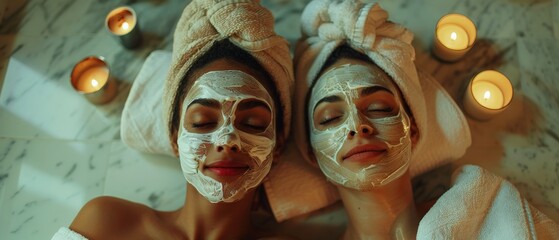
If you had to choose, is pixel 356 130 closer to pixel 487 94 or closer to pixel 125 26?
pixel 487 94

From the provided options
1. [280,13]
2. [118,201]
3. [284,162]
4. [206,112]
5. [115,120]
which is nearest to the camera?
[206,112]

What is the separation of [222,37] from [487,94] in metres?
0.78

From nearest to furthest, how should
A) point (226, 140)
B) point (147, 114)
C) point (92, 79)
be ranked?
point (226, 140)
point (147, 114)
point (92, 79)

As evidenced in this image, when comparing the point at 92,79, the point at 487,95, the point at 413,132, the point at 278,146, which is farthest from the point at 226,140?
the point at 487,95

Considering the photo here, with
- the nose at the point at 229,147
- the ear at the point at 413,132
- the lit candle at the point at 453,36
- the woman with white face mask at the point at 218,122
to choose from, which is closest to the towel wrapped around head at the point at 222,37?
the woman with white face mask at the point at 218,122

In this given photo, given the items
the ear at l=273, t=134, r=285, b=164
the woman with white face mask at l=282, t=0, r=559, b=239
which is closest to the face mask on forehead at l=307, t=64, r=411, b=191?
the woman with white face mask at l=282, t=0, r=559, b=239

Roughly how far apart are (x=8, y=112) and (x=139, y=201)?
515 mm

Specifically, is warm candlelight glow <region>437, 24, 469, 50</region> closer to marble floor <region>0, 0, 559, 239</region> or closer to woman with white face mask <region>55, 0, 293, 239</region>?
marble floor <region>0, 0, 559, 239</region>

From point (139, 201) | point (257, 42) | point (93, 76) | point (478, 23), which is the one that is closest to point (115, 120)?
point (93, 76)

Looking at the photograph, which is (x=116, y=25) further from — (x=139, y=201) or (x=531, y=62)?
(x=531, y=62)

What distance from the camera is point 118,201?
1311mm

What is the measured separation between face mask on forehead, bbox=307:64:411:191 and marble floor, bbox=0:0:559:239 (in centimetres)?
25

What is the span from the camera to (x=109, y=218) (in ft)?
4.12

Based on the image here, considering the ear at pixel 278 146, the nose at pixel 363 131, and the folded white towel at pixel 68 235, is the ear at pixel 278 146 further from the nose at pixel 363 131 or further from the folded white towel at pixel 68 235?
the folded white towel at pixel 68 235
